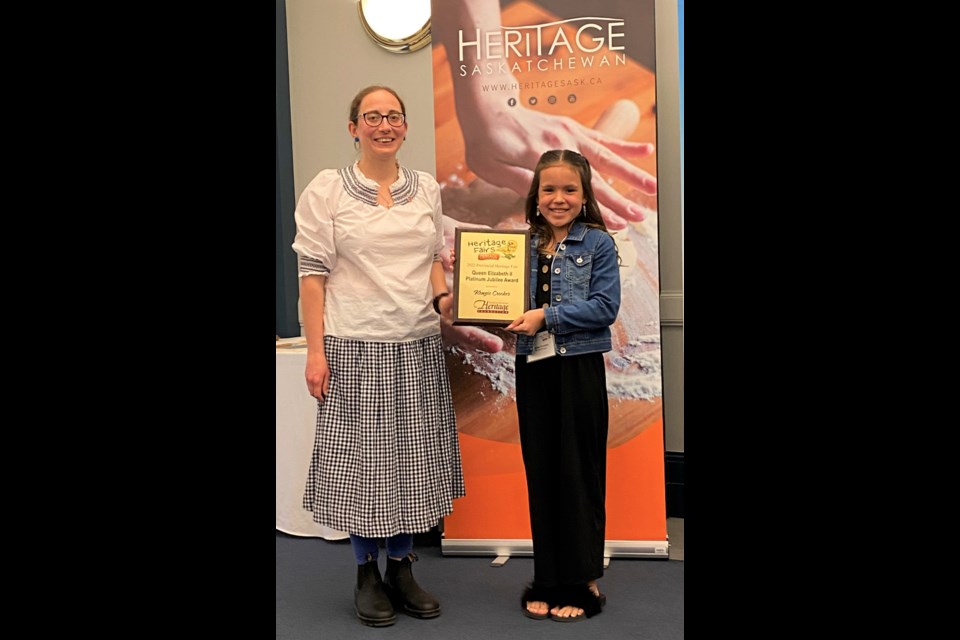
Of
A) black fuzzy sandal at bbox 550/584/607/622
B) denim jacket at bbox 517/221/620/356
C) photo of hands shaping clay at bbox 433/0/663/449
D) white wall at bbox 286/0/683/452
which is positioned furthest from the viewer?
white wall at bbox 286/0/683/452

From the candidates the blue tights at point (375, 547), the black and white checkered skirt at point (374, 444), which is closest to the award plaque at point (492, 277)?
the black and white checkered skirt at point (374, 444)

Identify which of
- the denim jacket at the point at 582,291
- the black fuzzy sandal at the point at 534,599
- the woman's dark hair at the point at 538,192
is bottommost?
the black fuzzy sandal at the point at 534,599

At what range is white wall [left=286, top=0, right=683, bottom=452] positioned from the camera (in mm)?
3811

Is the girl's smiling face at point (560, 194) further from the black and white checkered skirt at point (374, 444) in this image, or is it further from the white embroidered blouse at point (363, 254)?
the black and white checkered skirt at point (374, 444)

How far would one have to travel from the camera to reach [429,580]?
3.42m

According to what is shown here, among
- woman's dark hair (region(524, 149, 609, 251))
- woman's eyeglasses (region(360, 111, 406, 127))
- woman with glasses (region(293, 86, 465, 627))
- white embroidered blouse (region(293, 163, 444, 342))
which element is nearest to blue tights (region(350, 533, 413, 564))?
woman with glasses (region(293, 86, 465, 627))

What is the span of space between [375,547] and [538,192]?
1.36m

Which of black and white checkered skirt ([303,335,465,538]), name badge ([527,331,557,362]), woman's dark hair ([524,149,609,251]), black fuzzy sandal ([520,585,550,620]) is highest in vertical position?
woman's dark hair ([524,149,609,251])

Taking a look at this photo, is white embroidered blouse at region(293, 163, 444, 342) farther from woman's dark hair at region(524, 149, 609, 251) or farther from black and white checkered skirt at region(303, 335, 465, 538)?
woman's dark hair at region(524, 149, 609, 251)

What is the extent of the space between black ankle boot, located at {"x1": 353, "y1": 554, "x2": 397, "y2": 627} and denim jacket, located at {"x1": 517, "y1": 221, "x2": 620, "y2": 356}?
3.05 ft

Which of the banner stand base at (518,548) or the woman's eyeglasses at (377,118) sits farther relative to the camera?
the banner stand base at (518,548)

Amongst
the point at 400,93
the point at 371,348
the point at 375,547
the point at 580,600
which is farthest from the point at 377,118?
the point at 580,600

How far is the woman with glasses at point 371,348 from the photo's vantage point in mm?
2953
